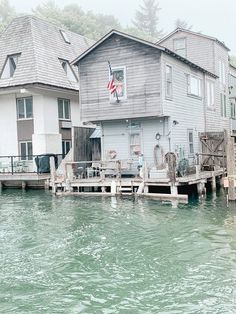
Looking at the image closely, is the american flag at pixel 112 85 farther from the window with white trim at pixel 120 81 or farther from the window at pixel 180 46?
the window at pixel 180 46

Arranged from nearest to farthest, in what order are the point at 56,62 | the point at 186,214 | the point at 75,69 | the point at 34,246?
the point at 34,246 → the point at 186,214 → the point at 56,62 → the point at 75,69

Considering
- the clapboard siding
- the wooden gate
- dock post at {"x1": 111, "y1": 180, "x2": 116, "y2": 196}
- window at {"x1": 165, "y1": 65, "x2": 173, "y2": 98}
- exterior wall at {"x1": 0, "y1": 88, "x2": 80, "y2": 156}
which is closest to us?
dock post at {"x1": 111, "y1": 180, "x2": 116, "y2": 196}

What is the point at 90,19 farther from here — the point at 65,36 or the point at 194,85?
the point at 194,85

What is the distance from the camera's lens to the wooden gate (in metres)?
26.5

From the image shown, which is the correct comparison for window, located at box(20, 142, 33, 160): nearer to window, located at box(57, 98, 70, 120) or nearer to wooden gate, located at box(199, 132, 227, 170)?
window, located at box(57, 98, 70, 120)

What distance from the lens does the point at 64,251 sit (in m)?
11.5

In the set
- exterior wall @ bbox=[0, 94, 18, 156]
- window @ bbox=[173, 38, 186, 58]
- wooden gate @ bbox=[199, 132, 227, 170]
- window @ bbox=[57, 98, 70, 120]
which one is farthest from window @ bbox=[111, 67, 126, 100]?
window @ bbox=[173, 38, 186, 58]

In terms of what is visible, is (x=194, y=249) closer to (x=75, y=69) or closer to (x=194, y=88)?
(x=194, y=88)

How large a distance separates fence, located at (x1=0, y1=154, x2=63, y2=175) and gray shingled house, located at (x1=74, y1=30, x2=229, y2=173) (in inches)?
143

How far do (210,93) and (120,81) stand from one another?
9085mm

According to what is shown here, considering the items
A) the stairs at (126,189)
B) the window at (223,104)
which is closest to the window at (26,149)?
the stairs at (126,189)

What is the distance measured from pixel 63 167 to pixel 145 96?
618 cm

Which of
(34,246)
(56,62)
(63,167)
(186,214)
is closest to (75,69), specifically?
(56,62)

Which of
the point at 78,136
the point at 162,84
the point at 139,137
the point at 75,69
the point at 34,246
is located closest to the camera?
the point at 34,246
